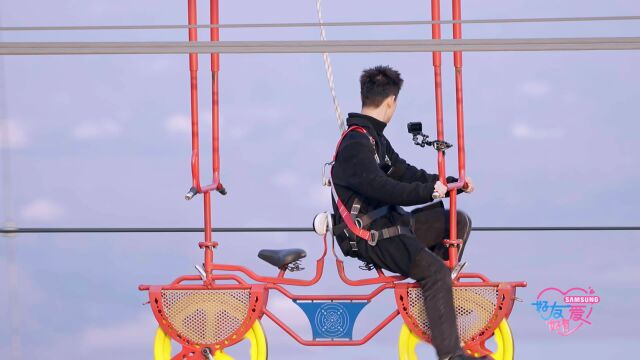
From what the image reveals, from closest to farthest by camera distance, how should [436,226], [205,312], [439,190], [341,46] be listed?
[341,46] → [439,190] → [436,226] → [205,312]

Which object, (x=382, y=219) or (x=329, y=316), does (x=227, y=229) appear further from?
(x=382, y=219)

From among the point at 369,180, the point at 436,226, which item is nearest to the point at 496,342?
the point at 436,226

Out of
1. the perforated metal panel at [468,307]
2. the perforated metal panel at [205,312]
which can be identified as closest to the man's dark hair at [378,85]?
the perforated metal panel at [468,307]

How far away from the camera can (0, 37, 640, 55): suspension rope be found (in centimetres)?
431

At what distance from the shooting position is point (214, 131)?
Answer: 5230 mm

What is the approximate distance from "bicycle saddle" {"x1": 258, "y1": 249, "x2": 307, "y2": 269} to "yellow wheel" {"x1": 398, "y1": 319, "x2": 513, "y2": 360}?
529 mm

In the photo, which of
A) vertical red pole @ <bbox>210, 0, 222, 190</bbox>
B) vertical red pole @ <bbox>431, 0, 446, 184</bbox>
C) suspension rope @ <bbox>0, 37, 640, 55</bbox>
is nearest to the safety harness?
vertical red pole @ <bbox>431, 0, 446, 184</bbox>

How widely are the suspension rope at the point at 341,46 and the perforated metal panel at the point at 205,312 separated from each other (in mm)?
1289

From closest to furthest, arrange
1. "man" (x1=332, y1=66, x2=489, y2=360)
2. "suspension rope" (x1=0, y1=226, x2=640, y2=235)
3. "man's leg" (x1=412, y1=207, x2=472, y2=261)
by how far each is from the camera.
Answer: "man" (x1=332, y1=66, x2=489, y2=360) < "man's leg" (x1=412, y1=207, x2=472, y2=261) < "suspension rope" (x1=0, y1=226, x2=640, y2=235)

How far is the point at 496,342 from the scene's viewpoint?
5.25 metres

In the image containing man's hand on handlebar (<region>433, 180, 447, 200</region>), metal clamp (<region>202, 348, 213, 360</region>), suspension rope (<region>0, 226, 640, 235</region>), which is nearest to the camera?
man's hand on handlebar (<region>433, 180, 447, 200</region>)

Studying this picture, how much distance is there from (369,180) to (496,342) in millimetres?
927

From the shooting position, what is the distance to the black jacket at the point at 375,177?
487cm

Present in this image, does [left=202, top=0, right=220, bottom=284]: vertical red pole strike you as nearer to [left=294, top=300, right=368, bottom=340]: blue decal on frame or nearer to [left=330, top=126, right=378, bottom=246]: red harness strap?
[left=294, top=300, right=368, bottom=340]: blue decal on frame
